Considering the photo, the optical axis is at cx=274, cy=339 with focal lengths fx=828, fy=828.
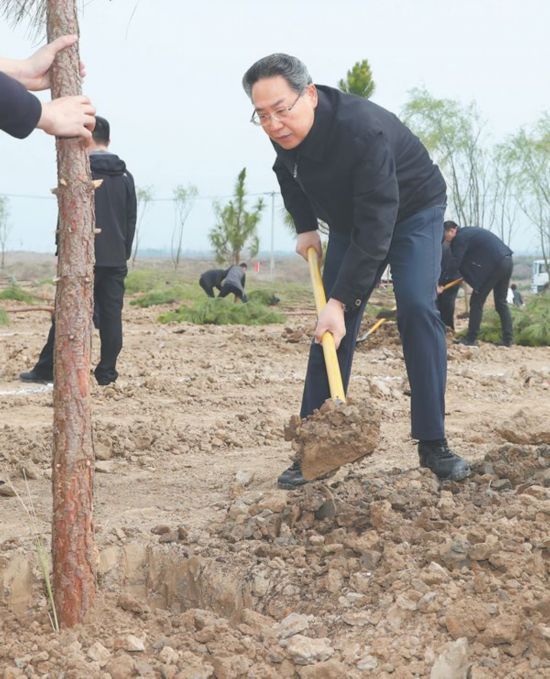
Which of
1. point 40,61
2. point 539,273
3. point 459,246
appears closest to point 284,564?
point 40,61

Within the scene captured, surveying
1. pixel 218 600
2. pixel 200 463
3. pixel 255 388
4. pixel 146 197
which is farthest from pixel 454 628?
pixel 146 197

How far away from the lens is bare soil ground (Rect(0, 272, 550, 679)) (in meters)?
2.34

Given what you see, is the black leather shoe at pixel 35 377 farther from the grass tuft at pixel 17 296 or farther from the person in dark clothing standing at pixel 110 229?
the grass tuft at pixel 17 296

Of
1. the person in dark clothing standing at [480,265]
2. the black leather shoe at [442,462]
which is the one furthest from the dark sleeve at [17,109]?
the person in dark clothing standing at [480,265]

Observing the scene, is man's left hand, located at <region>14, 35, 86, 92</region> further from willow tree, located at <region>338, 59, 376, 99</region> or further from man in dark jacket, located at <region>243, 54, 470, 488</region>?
willow tree, located at <region>338, 59, 376, 99</region>

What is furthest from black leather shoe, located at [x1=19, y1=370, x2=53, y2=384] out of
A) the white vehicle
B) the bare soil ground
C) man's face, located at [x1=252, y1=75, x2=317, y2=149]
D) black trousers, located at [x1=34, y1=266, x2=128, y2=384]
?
the white vehicle

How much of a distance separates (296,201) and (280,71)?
87cm

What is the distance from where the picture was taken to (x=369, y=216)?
3.12 m

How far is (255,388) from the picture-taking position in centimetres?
698

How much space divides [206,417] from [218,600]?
2.94m

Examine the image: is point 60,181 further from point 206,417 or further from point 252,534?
point 206,417

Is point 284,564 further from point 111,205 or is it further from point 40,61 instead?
point 111,205

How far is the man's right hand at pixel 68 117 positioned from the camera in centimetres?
228

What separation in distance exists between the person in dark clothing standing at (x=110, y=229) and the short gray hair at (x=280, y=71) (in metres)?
2.81
